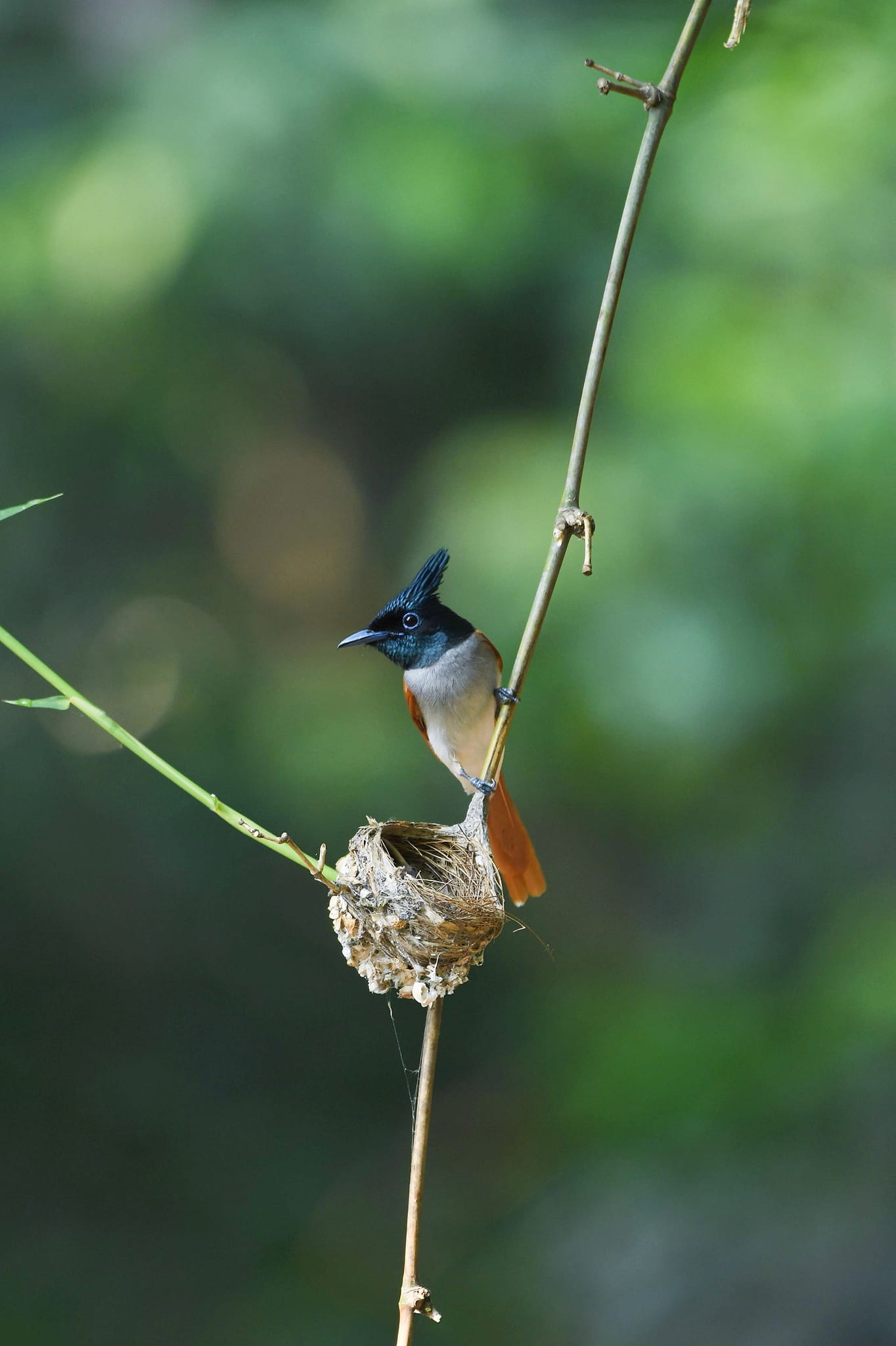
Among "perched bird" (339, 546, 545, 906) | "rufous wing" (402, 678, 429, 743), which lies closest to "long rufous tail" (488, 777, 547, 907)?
"perched bird" (339, 546, 545, 906)

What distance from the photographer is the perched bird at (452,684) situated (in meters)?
1.64

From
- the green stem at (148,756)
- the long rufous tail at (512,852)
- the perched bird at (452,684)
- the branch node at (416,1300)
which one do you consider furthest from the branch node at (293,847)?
the long rufous tail at (512,852)

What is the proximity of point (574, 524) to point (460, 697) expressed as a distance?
96cm

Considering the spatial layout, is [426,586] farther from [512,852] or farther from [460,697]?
[512,852]

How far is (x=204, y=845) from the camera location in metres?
3.91

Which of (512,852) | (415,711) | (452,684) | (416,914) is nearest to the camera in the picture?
(416,914)

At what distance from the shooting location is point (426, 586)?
63.8 inches

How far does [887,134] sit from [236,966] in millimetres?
3265

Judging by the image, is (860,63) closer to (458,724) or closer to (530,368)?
(530,368)

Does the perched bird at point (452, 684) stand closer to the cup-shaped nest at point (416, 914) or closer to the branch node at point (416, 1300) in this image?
the cup-shaped nest at point (416, 914)

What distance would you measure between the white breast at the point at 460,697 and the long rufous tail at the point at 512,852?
0.09 m

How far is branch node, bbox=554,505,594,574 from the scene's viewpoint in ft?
3.17

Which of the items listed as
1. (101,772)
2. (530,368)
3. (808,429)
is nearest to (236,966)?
(101,772)

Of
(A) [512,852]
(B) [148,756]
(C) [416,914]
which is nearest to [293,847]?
(B) [148,756]
